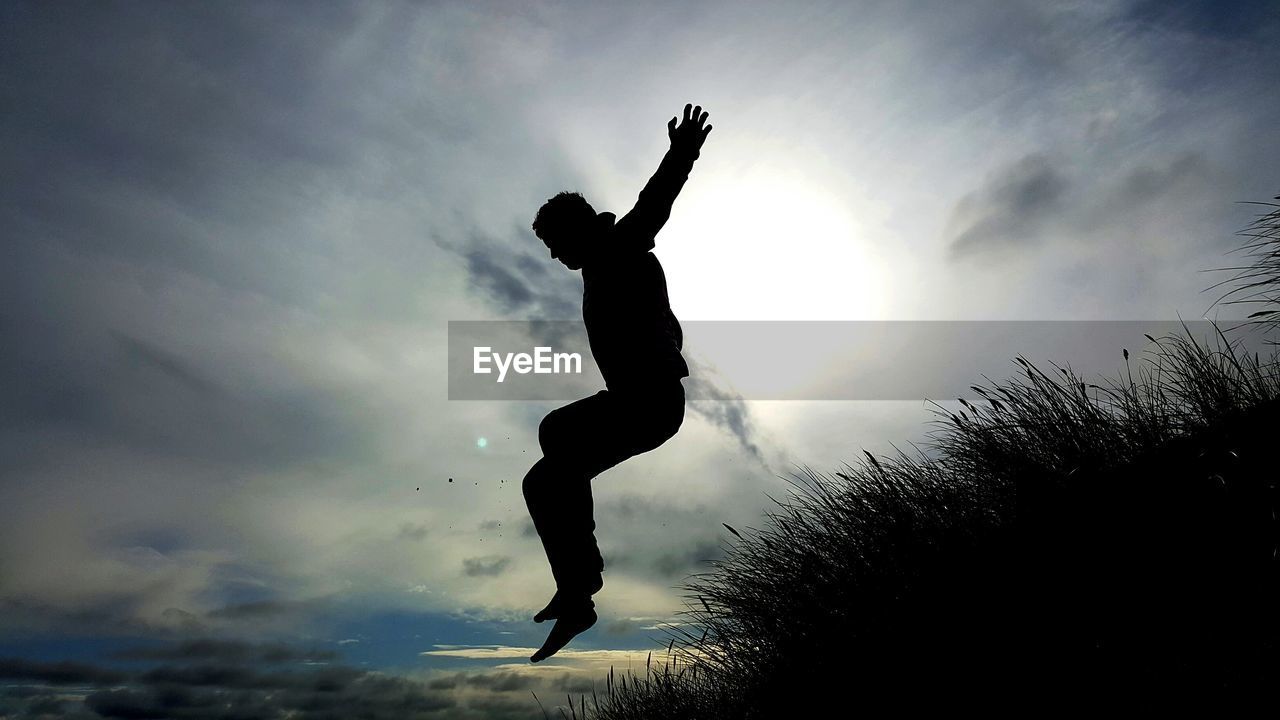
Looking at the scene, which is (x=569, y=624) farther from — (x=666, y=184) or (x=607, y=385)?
(x=666, y=184)

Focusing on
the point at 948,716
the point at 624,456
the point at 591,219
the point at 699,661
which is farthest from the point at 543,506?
the point at 699,661

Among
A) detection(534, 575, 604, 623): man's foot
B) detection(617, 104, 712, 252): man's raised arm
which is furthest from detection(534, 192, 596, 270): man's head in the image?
detection(534, 575, 604, 623): man's foot

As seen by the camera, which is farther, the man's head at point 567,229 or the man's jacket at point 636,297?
the man's head at point 567,229

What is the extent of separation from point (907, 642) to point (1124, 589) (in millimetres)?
1406

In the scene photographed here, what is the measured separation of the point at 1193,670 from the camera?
366 centimetres

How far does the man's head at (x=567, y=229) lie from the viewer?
4141 mm

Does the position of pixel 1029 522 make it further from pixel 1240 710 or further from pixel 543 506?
pixel 543 506

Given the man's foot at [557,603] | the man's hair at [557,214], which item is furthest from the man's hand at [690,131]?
the man's foot at [557,603]

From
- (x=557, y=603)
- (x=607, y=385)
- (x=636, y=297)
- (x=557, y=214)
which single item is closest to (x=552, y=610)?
(x=557, y=603)

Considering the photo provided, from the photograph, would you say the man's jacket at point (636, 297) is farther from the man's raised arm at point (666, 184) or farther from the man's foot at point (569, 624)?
the man's foot at point (569, 624)

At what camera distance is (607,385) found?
3959 mm

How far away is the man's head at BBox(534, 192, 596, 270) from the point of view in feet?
13.6

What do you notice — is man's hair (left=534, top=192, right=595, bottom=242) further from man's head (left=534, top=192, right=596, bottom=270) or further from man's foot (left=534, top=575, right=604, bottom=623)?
man's foot (left=534, top=575, right=604, bottom=623)

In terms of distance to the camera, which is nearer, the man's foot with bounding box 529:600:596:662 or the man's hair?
the man's foot with bounding box 529:600:596:662
